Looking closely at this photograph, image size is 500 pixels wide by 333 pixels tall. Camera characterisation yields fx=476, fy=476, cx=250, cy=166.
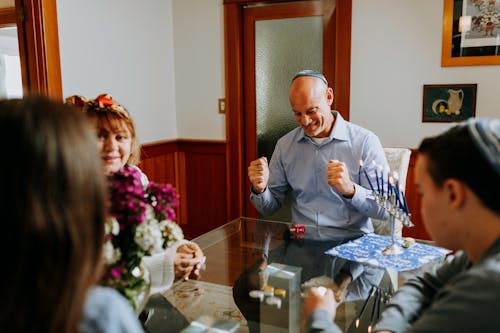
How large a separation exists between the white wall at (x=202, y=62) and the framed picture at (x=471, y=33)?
0.06m

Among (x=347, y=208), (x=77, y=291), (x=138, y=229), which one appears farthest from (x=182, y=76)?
(x=77, y=291)

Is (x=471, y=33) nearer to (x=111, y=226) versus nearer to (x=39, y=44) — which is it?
(x=39, y=44)

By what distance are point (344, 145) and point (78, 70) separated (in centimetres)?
190

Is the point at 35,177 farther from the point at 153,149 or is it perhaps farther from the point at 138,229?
the point at 153,149

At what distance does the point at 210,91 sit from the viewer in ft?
13.3

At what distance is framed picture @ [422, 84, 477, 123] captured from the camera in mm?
3182

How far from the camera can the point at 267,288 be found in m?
1.53

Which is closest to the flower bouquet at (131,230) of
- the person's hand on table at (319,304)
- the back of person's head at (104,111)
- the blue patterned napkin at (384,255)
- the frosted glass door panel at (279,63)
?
the person's hand on table at (319,304)

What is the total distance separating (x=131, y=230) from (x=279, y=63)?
2918 millimetres

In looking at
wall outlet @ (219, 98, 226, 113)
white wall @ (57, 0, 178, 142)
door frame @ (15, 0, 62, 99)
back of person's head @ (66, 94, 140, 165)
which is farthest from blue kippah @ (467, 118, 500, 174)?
wall outlet @ (219, 98, 226, 113)

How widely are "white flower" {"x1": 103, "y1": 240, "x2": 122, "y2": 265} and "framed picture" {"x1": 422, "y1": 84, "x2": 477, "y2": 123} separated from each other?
2803mm

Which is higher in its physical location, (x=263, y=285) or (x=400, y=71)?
(x=400, y=71)

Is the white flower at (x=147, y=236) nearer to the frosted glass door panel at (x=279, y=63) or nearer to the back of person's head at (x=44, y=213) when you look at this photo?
the back of person's head at (x=44, y=213)

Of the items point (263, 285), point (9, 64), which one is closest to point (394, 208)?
point (263, 285)
